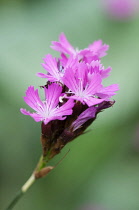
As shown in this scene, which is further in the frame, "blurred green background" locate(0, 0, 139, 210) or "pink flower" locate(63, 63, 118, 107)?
"blurred green background" locate(0, 0, 139, 210)

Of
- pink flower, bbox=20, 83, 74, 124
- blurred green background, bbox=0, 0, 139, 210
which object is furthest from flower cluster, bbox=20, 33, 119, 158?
blurred green background, bbox=0, 0, 139, 210

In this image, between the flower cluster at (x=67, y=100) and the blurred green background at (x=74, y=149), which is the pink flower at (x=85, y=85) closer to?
the flower cluster at (x=67, y=100)

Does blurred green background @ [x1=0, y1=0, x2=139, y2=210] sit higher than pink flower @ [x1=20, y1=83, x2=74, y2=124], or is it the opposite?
pink flower @ [x1=20, y1=83, x2=74, y2=124]

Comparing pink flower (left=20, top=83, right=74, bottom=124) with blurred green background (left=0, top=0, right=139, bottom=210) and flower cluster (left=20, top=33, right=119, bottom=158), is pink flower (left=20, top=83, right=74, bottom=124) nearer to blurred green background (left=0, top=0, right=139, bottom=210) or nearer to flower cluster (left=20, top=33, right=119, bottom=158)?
flower cluster (left=20, top=33, right=119, bottom=158)

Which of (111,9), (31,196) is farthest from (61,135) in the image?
(111,9)

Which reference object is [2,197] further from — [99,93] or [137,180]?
[99,93]

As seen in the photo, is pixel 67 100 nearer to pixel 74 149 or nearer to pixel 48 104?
pixel 48 104
